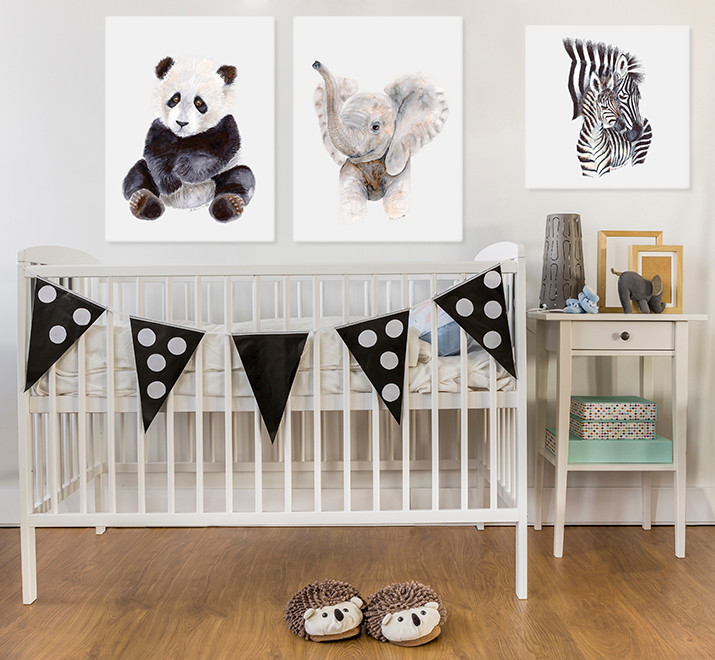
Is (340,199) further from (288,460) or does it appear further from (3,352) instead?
(3,352)

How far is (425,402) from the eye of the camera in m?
1.70

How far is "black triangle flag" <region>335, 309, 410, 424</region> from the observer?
1.65 m

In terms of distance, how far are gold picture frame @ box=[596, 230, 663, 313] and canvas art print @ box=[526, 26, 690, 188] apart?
8.2 inches

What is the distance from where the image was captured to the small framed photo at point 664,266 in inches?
84.0

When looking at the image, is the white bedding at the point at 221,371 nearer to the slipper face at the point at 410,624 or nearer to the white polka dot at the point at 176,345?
the white polka dot at the point at 176,345

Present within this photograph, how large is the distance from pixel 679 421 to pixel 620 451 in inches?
8.0

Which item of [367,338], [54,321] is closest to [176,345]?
[54,321]

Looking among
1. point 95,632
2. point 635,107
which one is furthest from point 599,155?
point 95,632

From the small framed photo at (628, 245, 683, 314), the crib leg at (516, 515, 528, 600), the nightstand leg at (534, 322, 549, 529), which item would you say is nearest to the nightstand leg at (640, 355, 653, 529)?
the small framed photo at (628, 245, 683, 314)

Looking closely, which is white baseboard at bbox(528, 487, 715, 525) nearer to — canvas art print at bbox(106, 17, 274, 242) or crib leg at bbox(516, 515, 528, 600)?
crib leg at bbox(516, 515, 528, 600)

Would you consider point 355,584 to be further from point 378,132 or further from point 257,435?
point 378,132

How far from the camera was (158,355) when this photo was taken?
5.39ft

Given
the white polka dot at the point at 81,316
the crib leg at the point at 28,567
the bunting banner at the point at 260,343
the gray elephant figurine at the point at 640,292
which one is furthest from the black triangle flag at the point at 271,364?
the gray elephant figurine at the point at 640,292

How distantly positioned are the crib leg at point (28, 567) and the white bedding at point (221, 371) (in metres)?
0.37
